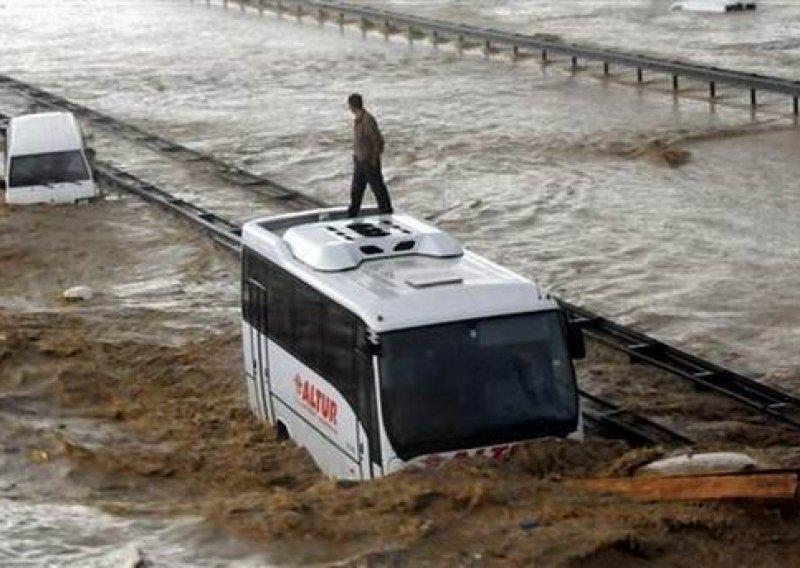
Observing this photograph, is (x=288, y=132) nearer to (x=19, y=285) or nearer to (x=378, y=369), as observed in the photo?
(x=19, y=285)

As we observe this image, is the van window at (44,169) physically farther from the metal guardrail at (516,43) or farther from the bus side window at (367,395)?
the bus side window at (367,395)

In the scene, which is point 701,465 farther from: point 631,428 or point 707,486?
point 631,428

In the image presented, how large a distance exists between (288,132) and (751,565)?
2472 centimetres

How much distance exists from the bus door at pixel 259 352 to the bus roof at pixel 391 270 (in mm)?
369

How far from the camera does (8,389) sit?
55.6ft

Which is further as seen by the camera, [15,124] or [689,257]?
[15,124]

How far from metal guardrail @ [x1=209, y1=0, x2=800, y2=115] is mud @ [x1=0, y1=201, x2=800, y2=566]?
13.8 meters

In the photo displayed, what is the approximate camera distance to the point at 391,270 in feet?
42.7

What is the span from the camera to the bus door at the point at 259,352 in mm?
14523

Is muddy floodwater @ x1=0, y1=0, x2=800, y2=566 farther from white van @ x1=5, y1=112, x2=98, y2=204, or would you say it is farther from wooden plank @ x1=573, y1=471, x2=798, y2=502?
white van @ x1=5, y1=112, x2=98, y2=204

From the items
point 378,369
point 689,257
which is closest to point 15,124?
→ point 689,257

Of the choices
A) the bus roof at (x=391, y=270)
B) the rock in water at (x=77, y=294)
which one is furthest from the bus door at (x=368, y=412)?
the rock in water at (x=77, y=294)

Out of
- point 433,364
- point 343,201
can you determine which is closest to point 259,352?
point 433,364

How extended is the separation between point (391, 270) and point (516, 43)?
96.4ft
